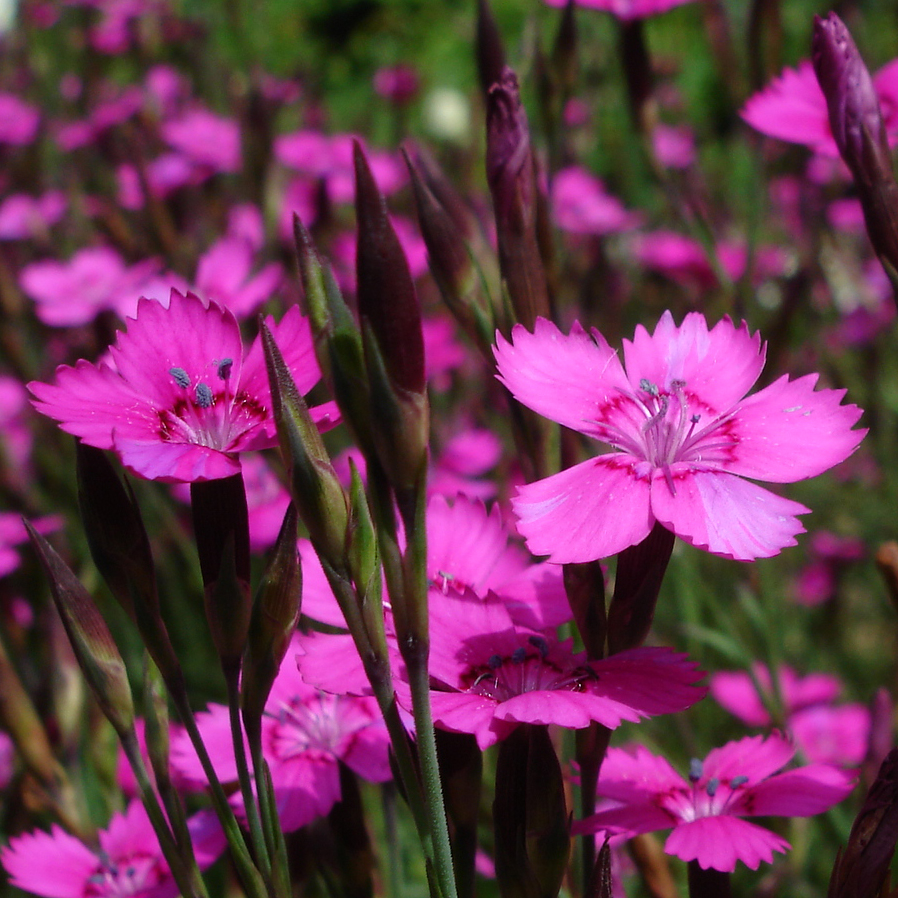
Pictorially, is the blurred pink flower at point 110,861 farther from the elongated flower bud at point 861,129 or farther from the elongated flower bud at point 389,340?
the elongated flower bud at point 861,129

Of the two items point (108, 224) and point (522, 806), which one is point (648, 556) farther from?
point (108, 224)

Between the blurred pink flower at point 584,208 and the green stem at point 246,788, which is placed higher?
the blurred pink flower at point 584,208

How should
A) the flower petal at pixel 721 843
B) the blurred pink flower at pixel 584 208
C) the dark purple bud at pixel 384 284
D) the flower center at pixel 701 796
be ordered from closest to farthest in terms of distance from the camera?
1. the dark purple bud at pixel 384 284
2. the flower petal at pixel 721 843
3. the flower center at pixel 701 796
4. the blurred pink flower at pixel 584 208

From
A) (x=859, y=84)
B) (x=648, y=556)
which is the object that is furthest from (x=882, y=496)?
(x=648, y=556)

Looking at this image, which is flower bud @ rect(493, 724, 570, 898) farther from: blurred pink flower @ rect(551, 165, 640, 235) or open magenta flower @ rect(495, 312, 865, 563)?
blurred pink flower @ rect(551, 165, 640, 235)

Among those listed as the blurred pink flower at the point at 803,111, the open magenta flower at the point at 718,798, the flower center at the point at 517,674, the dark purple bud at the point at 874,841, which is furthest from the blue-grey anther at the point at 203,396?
the blurred pink flower at the point at 803,111

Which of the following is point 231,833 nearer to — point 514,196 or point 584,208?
point 514,196

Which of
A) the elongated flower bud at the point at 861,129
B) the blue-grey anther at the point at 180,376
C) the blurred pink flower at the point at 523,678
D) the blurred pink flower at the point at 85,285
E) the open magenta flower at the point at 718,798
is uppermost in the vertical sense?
the elongated flower bud at the point at 861,129

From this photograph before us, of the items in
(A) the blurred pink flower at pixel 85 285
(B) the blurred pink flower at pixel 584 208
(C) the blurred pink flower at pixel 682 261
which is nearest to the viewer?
(A) the blurred pink flower at pixel 85 285
